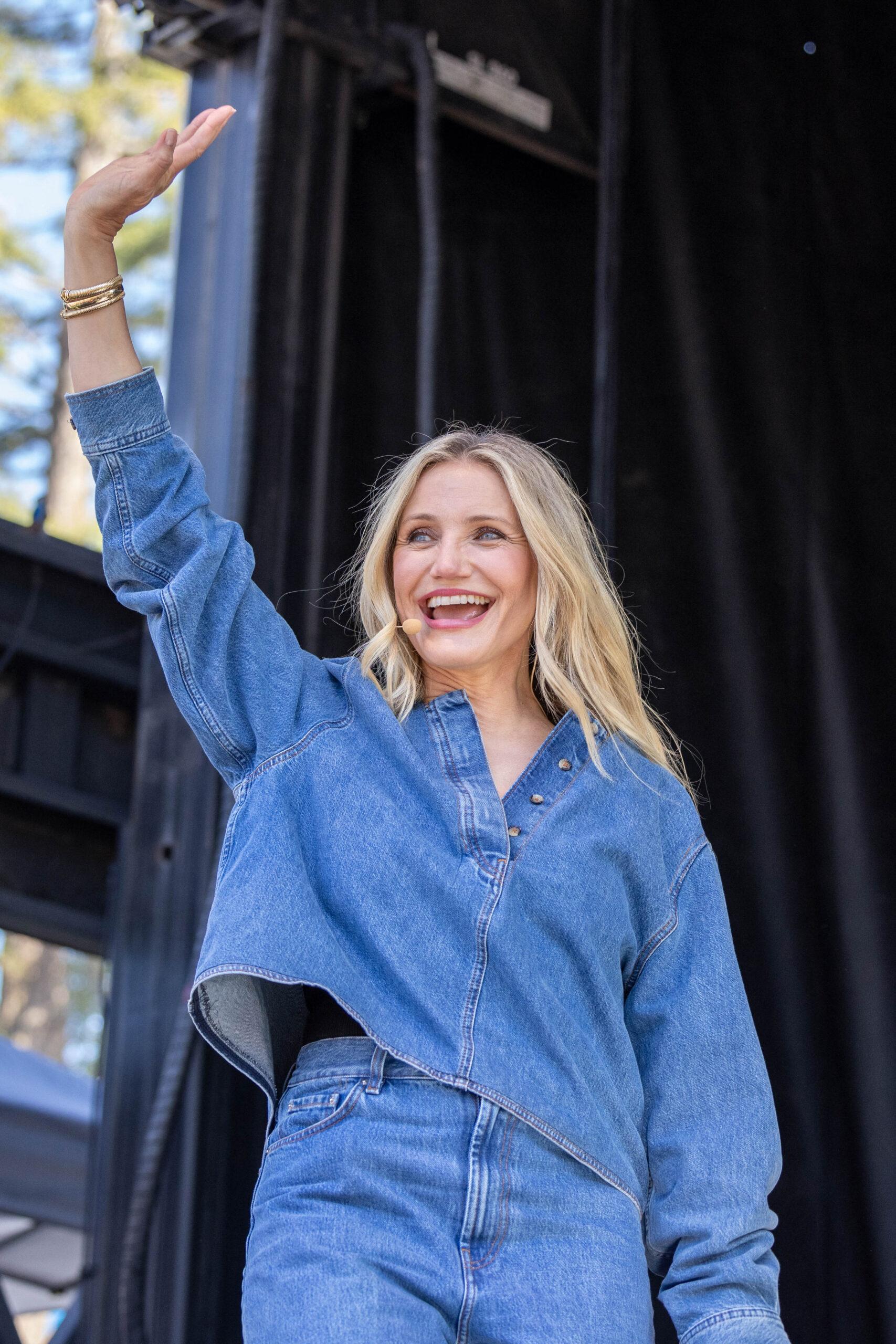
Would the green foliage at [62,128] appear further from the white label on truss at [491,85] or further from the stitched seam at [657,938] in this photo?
the stitched seam at [657,938]

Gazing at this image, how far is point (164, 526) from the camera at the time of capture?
1.29m

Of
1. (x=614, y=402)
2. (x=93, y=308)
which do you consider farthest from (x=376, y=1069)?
(x=614, y=402)

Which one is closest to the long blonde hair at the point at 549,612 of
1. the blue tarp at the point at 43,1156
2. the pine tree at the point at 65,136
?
the blue tarp at the point at 43,1156

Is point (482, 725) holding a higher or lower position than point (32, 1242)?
higher

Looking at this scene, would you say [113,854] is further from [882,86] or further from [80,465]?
[80,465]

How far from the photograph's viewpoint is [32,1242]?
9.84 feet

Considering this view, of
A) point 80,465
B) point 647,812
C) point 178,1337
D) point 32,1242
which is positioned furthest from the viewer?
point 80,465

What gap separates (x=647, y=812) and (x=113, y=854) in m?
1.15

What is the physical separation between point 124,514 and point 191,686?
0.16m

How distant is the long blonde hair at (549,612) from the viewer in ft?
4.83

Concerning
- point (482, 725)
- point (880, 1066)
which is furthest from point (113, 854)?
point (880, 1066)

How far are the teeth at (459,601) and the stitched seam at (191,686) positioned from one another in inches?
10.0

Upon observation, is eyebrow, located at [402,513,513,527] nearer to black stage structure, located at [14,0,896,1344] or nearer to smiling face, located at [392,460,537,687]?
smiling face, located at [392,460,537,687]

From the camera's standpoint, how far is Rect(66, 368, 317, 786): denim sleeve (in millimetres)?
1288
